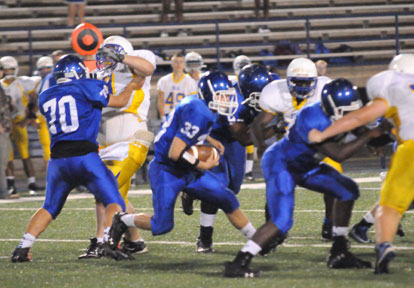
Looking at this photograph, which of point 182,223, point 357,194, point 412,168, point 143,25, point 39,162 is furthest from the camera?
point 143,25

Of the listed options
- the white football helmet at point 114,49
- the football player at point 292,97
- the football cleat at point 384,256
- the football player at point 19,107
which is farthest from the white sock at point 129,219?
the football player at point 19,107

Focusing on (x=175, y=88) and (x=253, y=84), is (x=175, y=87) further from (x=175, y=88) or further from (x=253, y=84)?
(x=253, y=84)

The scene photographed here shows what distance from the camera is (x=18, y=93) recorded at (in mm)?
10570

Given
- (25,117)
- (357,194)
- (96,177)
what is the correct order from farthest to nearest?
(25,117), (96,177), (357,194)

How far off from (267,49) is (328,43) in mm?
1184

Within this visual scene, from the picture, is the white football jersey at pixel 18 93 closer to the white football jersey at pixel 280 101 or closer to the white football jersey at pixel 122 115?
the white football jersey at pixel 122 115

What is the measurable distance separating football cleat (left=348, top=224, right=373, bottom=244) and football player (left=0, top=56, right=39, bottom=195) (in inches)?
211

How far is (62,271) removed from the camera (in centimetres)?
546

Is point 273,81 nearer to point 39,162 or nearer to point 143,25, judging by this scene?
point 39,162

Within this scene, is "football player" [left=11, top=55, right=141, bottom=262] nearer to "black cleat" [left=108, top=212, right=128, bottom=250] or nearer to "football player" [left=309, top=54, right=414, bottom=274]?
"black cleat" [left=108, top=212, right=128, bottom=250]

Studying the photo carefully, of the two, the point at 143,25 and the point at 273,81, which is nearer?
the point at 273,81

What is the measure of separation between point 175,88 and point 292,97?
18.0 feet

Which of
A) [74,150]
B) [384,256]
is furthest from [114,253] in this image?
[384,256]

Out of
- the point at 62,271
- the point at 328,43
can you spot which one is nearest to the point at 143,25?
the point at 328,43
